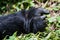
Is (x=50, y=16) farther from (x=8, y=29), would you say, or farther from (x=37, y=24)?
(x=8, y=29)

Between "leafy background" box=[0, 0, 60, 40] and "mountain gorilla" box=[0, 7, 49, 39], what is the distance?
4.5 inches

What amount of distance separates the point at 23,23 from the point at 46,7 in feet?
3.61

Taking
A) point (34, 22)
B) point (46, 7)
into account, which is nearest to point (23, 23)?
point (34, 22)

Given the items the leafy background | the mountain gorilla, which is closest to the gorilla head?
the mountain gorilla

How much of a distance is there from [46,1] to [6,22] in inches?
55.4

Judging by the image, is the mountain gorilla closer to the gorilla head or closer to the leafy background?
the gorilla head

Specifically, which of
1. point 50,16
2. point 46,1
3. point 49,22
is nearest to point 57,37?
point 49,22

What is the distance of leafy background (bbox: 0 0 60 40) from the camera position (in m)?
3.36

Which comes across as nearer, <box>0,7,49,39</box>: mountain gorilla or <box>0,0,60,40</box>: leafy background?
<box>0,0,60,40</box>: leafy background

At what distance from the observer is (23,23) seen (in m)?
3.56

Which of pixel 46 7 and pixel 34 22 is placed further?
pixel 46 7

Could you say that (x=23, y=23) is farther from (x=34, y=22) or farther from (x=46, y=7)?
(x=46, y=7)

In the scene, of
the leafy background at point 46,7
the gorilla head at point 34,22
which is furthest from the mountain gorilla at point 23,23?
the leafy background at point 46,7

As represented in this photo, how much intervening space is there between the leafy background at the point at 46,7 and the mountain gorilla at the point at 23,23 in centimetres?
11
